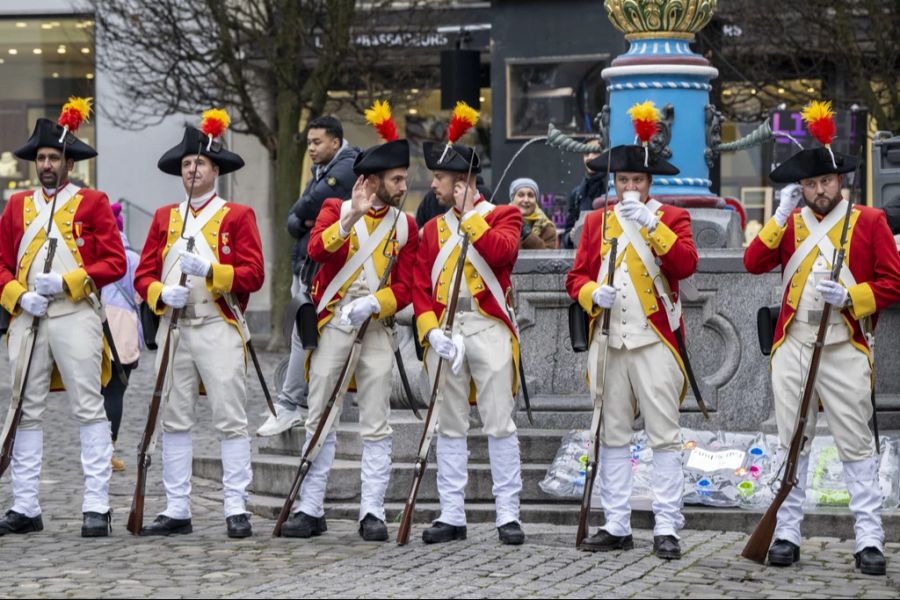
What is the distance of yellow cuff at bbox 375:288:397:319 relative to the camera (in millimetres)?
9391

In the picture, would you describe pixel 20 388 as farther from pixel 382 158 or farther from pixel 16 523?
pixel 382 158

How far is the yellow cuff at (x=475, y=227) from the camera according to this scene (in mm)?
9156

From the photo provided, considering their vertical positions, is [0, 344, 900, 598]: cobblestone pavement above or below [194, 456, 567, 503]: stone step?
below

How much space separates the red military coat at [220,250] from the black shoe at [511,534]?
1.72 metres

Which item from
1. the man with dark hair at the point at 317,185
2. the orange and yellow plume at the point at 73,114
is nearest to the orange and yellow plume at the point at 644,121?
the man with dark hair at the point at 317,185

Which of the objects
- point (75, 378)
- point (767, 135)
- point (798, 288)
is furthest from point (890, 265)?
point (75, 378)

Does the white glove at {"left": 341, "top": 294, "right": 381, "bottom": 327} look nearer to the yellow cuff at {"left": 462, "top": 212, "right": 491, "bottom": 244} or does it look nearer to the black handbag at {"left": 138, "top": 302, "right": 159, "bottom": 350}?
the yellow cuff at {"left": 462, "top": 212, "right": 491, "bottom": 244}

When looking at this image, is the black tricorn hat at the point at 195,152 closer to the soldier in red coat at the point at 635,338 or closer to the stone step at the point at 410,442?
the stone step at the point at 410,442

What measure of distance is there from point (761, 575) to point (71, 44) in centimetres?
2076

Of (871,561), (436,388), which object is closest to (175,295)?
(436,388)

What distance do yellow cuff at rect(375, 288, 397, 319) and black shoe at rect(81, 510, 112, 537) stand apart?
1.70m

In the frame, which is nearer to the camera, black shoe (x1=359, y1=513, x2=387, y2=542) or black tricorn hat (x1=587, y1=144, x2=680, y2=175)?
black tricorn hat (x1=587, y1=144, x2=680, y2=175)

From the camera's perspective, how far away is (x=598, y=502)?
32.7 feet

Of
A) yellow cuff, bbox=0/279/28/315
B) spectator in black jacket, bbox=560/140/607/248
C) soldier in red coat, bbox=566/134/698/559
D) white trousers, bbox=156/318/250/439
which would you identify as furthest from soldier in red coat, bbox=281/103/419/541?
spectator in black jacket, bbox=560/140/607/248
